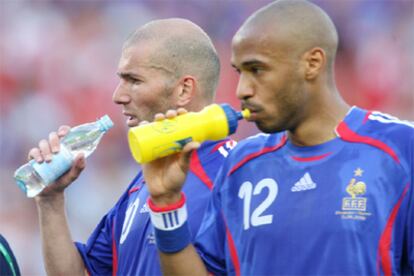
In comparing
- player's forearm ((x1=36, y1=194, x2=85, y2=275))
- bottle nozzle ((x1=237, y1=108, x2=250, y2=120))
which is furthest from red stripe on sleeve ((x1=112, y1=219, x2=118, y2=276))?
bottle nozzle ((x1=237, y1=108, x2=250, y2=120))

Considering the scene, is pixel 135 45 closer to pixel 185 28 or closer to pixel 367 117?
pixel 185 28

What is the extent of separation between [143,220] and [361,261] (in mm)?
1405

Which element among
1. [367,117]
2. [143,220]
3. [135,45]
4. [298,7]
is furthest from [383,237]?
[135,45]

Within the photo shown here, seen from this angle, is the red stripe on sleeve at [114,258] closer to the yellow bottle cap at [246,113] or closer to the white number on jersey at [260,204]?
the white number on jersey at [260,204]

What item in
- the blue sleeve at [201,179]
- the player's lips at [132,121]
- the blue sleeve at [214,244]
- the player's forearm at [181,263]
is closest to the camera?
the player's forearm at [181,263]

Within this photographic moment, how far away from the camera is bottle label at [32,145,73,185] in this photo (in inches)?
171

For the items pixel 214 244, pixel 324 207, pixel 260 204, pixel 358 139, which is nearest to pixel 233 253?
pixel 214 244

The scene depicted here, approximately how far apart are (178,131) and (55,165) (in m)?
0.87

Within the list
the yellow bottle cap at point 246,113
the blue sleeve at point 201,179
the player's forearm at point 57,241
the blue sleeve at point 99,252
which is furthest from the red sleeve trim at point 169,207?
the blue sleeve at point 99,252

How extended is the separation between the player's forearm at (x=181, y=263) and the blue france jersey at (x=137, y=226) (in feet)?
1.53

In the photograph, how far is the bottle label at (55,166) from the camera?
436 centimetres

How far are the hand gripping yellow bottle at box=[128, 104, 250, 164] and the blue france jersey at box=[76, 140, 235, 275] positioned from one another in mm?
808

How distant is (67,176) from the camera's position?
4676 mm

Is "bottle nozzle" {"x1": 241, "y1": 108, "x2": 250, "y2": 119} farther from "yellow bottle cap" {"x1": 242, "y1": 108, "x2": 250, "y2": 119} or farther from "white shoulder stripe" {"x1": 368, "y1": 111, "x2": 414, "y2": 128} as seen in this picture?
"white shoulder stripe" {"x1": 368, "y1": 111, "x2": 414, "y2": 128}
